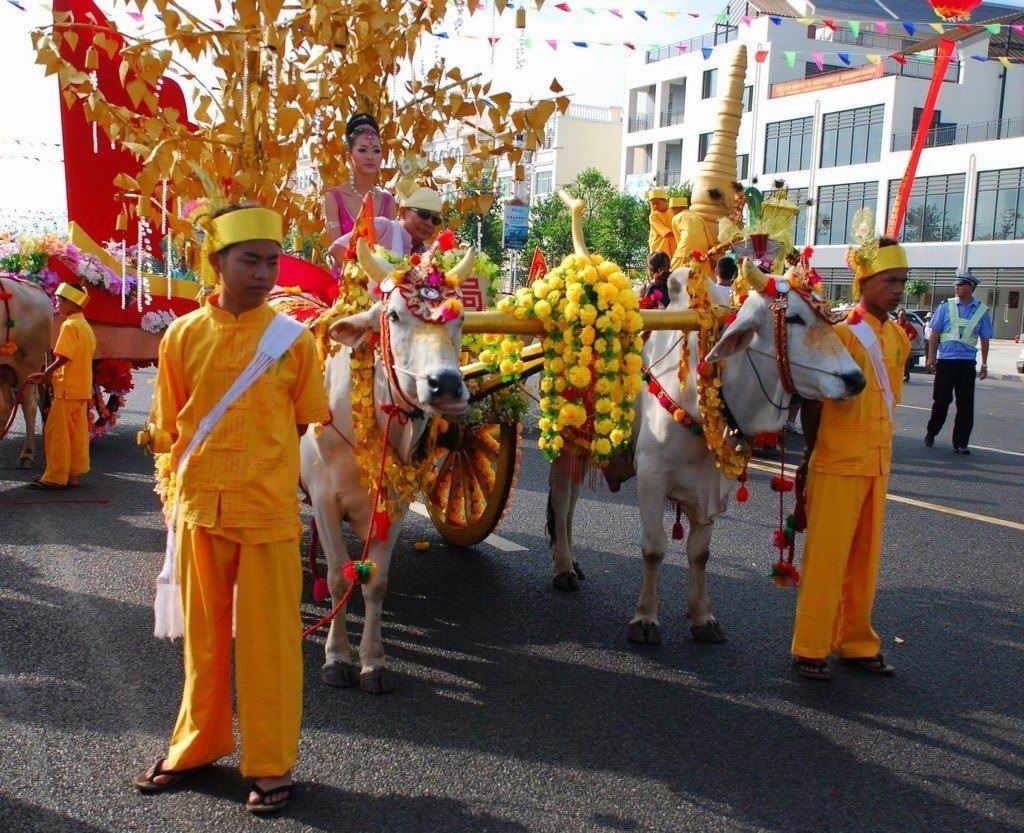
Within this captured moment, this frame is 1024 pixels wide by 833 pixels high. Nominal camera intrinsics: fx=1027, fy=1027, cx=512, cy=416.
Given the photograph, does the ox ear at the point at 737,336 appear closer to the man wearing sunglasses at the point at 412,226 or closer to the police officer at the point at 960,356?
the man wearing sunglasses at the point at 412,226

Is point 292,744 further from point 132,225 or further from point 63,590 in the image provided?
point 132,225

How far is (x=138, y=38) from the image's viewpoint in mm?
Answer: 5172

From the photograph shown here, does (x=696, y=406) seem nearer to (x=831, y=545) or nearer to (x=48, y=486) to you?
Answer: (x=831, y=545)

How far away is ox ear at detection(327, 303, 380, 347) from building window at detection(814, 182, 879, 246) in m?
38.0

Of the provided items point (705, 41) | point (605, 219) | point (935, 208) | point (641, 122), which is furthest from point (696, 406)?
point (641, 122)

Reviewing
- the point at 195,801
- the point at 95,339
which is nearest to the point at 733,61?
the point at 195,801

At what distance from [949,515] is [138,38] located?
7051 millimetres

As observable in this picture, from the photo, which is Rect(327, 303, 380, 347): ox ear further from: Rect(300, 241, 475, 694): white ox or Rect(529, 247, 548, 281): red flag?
Rect(529, 247, 548, 281): red flag

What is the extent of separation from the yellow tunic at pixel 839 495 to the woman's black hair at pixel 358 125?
2.84 m

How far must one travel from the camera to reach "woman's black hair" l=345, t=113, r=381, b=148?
19.1 feet

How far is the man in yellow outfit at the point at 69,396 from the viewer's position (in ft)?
28.0

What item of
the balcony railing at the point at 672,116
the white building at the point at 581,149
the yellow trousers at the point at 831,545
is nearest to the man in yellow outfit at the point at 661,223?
the yellow trousers at the point at 831,545

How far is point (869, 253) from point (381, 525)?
260cm

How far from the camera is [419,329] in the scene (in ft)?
13.6
